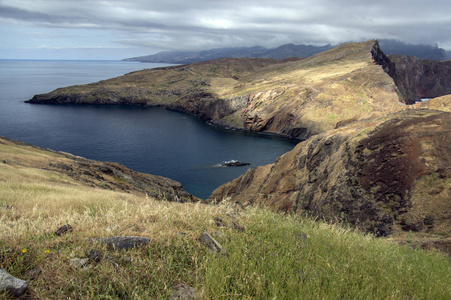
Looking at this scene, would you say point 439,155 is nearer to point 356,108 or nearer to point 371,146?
point 371,146

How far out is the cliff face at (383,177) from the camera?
14.3 meters

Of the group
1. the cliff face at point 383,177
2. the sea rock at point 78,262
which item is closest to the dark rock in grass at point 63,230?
the sea rock at point 78,262

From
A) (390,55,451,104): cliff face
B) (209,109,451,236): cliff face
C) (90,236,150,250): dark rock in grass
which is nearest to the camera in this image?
(90,236,150,250): dark rock in grass

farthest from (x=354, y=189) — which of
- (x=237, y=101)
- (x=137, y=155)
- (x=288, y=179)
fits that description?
(x=237, y=101)

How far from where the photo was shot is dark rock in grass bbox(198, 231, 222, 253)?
5383mm

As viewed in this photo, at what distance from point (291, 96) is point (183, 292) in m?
106

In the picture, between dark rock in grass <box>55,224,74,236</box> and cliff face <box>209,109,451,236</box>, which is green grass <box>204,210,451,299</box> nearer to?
dark rock in grass <box>55,224,74,236</box>

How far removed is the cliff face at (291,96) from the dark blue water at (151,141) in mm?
9384

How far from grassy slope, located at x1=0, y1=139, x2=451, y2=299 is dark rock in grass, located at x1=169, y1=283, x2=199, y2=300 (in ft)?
0.33

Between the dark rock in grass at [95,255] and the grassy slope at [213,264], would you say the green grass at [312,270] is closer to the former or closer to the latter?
the grassy slope at [213,264]

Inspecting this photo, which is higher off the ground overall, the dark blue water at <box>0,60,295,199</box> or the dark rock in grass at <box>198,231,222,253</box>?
the dark rock in grass at <box>198,231,222,253</box>

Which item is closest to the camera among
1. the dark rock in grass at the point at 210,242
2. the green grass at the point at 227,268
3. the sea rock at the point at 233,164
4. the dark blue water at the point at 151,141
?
the green grass at the point at 227,268

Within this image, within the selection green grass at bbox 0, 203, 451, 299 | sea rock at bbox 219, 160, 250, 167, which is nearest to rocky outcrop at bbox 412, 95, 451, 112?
green grass at bbox 0, 203, 451, 299

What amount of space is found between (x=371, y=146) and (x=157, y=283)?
1862 centimetres
